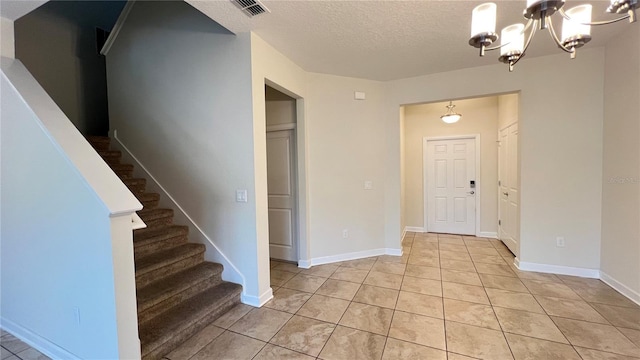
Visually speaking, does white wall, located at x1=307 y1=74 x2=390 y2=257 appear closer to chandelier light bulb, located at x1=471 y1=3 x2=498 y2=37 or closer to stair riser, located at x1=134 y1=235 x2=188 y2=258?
stair riser, located at x1=134 y1=235 x2=188 y2=258

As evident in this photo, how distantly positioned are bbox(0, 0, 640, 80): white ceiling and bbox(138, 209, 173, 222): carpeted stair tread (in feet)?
5.97

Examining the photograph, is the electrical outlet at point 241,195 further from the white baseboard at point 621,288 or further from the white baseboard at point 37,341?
the white baseboard at point 621,288

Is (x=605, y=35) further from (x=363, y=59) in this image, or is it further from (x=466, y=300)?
(x=466, y=300)

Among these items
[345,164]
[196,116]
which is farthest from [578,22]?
[196,116]

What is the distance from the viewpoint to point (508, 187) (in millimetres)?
4121

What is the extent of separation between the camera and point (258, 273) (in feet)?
8.31

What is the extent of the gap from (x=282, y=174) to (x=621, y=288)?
3.94m

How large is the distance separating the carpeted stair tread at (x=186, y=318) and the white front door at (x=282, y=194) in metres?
1.27

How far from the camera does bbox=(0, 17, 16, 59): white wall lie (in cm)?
192

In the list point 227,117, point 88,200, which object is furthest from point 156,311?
point 227,117

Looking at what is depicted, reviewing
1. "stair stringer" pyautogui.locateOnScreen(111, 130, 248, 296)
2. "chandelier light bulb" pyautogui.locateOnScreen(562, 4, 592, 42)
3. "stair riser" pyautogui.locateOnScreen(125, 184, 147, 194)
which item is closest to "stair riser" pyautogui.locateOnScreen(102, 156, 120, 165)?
"stair stringer" pyautogui.locateOnScreen(111, 130, 248, 296)

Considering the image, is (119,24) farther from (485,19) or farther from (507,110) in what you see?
(507,110)

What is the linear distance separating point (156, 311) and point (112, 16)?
15.8 feet

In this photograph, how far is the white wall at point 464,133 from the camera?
15.7 feet
